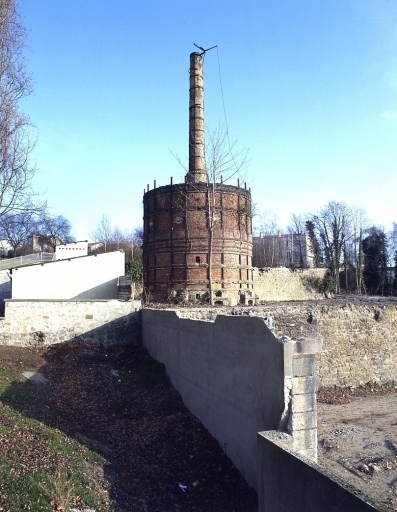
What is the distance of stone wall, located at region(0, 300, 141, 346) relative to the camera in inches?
574

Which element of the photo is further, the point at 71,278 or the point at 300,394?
the point at 71,278

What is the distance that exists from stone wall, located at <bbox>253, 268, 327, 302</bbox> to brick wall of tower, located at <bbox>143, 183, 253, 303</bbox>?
31.4ft

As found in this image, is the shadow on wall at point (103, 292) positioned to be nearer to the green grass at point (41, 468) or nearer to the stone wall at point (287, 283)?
the green grass at point (41, 468)

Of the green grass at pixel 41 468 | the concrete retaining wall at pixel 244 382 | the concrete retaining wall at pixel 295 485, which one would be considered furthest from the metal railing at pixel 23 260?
the concrete retaining wall at pixel 295 485

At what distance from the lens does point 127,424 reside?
950 centimetres

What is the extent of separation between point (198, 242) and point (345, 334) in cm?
893

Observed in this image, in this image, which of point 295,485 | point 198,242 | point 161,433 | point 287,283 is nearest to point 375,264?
point 287,283

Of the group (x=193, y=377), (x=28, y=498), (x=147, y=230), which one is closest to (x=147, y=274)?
(x=147, y=230)

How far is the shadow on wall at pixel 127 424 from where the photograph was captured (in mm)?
6895

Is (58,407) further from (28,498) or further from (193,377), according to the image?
(28,498)

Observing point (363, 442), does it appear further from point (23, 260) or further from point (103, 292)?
point (23, 260)

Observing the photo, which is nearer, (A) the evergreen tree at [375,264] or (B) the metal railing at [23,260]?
(B) the metal railing at [23,260]

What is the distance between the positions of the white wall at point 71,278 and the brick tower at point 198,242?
2.56 meters

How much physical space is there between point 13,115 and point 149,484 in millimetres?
10627
